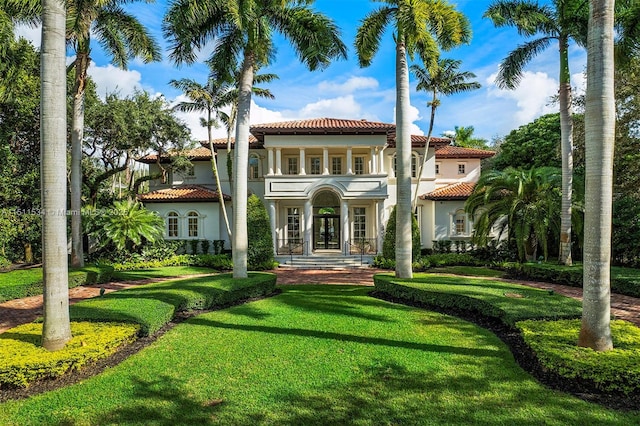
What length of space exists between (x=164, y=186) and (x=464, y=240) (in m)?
21.8

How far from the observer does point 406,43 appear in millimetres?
12344

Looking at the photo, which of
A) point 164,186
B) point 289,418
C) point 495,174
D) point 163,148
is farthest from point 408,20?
point 164,186

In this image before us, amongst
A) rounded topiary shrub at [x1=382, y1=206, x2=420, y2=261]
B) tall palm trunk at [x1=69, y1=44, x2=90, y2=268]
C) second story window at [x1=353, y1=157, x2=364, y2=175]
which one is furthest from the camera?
second story window at [x1=353, y1=157, x2=364, y2=175]

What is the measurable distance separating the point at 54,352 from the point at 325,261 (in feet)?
51.7

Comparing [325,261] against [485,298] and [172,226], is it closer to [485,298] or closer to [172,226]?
[172,226]

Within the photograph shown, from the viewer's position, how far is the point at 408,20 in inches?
443

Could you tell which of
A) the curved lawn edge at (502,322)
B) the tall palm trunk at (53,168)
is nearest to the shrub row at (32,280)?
the tall palm trunk at (53,168)

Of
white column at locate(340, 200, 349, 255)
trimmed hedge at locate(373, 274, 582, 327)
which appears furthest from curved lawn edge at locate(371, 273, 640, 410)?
white column at locate(340, 200, 349, 255)

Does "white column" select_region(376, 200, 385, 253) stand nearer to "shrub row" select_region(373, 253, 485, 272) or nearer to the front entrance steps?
the front entrance steps

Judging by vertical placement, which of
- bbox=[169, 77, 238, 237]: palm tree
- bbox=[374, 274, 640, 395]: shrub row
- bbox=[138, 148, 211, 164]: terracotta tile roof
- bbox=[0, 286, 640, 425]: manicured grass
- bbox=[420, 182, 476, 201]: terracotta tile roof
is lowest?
bbox=[0, 286, 640, 425]: manicured grass

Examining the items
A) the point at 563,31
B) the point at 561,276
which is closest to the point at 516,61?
the point at 563,31

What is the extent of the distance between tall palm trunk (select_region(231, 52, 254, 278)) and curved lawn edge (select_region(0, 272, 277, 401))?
0.94 metres

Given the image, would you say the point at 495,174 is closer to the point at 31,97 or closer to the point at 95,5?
the point at 95,5

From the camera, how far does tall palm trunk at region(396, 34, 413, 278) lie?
469 inches
